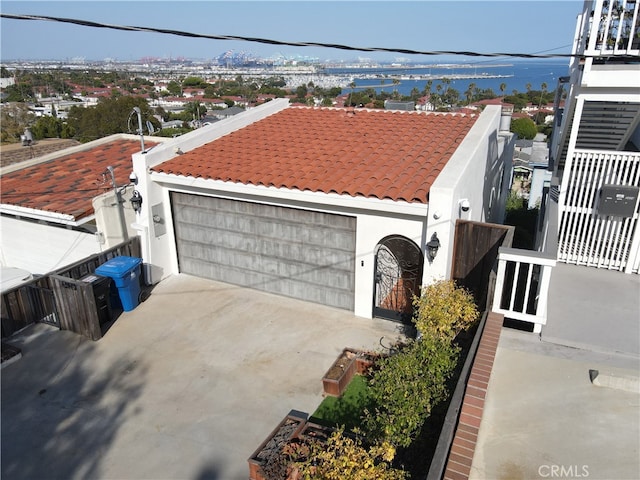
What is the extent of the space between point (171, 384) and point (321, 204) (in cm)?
410

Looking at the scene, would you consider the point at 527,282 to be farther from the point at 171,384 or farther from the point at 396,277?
the point at 171,384

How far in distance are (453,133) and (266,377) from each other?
7.36 m

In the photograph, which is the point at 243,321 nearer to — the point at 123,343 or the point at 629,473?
the point at 123,343

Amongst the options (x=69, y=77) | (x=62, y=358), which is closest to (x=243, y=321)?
(x=62, y=358)

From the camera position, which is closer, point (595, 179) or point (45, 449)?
point (45, 449)

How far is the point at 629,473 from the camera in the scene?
4.24 metres

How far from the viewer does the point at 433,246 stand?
25.5ft

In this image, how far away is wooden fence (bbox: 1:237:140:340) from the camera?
8648mm

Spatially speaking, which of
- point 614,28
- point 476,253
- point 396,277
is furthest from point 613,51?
point 396,277

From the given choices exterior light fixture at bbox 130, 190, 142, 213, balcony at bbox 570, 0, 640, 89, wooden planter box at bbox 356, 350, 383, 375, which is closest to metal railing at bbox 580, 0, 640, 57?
balcony at bbox 570, 0, 640, 89

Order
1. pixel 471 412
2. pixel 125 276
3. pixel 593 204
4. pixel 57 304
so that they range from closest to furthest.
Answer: pixel 471 412, pixel 593 204, pixel 57 304, pixel 125 276

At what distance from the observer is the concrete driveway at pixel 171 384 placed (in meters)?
6.10

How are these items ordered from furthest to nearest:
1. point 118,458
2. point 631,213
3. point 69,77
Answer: point 69,77, point 631,213, point 118,458

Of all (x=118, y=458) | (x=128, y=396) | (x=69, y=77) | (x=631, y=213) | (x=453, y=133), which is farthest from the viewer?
(x=69, y=77)
